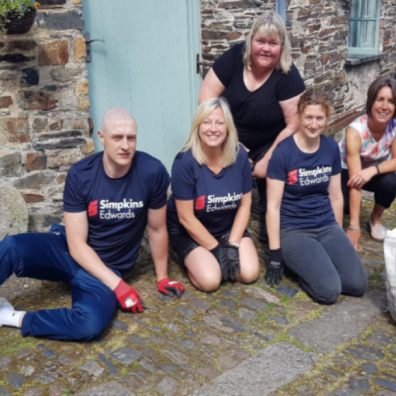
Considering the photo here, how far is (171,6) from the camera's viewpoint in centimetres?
513

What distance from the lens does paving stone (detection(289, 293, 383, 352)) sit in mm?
3205

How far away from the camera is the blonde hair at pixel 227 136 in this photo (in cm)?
359

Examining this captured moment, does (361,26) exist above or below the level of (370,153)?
above

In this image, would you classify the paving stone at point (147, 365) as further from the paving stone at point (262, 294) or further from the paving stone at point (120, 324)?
the paving stone at point (262, 294)

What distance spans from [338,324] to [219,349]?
729 millimetres

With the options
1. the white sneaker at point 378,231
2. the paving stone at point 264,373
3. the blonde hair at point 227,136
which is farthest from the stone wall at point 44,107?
the white sneaker at point 378,231

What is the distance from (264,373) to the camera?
2.91 meters

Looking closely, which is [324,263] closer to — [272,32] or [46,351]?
[272,32]

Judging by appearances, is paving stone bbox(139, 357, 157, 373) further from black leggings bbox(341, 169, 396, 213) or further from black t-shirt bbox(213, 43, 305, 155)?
black leggings bbox(341, 169, 396, 213)

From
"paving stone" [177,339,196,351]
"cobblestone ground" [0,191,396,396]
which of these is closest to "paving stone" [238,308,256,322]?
"cobblestone ground" [0,191,396,396]

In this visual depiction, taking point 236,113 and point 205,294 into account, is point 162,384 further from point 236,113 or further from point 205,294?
point 236,113

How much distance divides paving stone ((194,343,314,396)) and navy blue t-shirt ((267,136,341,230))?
1.00 metres

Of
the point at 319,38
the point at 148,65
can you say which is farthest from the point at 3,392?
the point at 319,38

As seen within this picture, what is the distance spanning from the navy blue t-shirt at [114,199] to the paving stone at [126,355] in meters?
0.62
